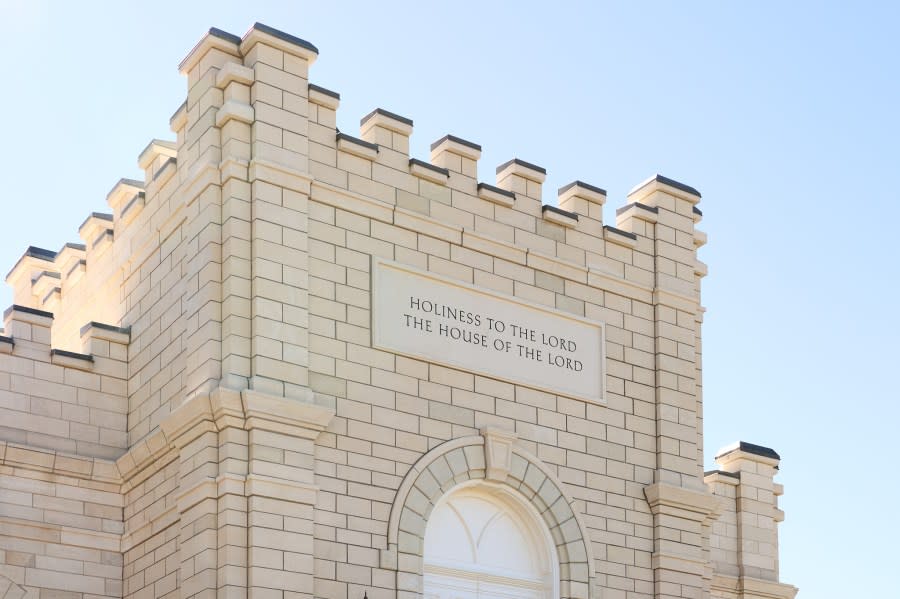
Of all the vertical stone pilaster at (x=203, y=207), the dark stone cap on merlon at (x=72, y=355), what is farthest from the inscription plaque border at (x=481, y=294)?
the dark stone cap on merlon at (x=72, y=355)

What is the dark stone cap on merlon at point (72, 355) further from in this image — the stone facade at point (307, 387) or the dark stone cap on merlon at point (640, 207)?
the dark stone cap on merlon at point (640, 207)

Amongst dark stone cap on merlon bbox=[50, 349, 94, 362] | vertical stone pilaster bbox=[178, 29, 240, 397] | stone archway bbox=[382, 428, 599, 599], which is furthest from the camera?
dark stone cap on merlon bbox=[50, 349, 94, 362]

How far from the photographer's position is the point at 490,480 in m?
22.2

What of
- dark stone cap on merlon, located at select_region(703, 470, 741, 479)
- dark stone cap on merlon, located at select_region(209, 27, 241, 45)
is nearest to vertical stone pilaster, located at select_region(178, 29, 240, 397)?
dark stone cap on merlon, located at select_region(209, 27, 241, 45)

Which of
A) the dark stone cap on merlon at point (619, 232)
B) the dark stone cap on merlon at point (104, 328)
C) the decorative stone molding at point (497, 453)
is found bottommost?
the decorative stone molding at point (497, 453)

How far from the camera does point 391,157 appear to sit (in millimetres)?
22594

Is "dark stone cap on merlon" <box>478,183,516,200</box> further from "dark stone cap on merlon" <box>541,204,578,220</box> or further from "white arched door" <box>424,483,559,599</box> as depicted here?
"white arched door" <box>424,483,559,599</box>

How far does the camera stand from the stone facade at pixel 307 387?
793 inches

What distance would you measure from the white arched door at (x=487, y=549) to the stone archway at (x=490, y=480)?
0.65 feet

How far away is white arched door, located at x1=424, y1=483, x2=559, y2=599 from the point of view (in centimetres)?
2186

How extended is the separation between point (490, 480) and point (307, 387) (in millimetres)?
3205

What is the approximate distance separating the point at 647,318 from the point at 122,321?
310 inches

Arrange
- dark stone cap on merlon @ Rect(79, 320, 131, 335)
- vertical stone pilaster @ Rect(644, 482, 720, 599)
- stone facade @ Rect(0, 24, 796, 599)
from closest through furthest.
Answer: stone facade @ Rect(0, 24, 796, 599)
dark stone cap on merlon @ Rect(79, 320, 131, 335)
vertical stone pilaster @ Rect(644, 482, 720, 599)

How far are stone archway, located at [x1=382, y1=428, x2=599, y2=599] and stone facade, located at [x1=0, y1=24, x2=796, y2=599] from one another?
3 centimetres
